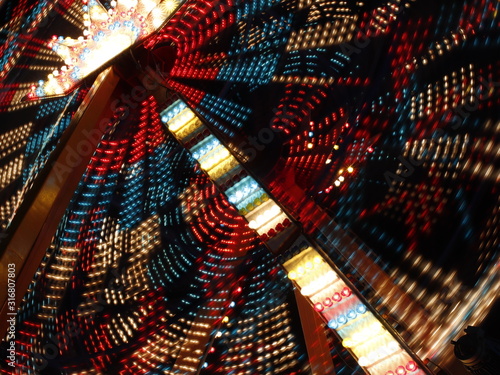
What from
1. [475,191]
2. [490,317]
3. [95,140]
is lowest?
[490,317]

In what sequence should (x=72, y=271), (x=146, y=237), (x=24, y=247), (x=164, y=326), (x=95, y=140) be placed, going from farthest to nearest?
(x=146, y=237), (x=164, y=326), (x=72, y=271), (x=95, y=140), (x=24, y=247)

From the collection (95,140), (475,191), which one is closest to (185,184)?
(95,140)

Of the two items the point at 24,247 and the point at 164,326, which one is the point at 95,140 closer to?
the point at 24,247

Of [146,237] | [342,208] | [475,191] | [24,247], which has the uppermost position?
[24,247]

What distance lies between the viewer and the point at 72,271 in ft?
18.2

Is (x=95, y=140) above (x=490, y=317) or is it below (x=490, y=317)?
above

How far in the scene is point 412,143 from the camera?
19.6 ft

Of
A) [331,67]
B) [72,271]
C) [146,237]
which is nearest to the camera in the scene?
[72,271]

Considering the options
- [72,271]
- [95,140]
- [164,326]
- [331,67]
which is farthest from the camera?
[331,67]

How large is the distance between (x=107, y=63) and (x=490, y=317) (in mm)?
5016

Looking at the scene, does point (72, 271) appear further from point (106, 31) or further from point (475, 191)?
point (475, 191)

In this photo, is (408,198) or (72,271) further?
(408,198)

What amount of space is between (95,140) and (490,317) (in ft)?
14.1

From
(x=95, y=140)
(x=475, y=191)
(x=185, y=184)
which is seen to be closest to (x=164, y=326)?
(x=185, y=184)
